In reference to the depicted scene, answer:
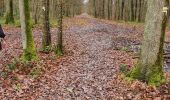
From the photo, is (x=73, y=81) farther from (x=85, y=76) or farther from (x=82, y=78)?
(x=85, y=76)

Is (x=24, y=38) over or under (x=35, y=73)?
over

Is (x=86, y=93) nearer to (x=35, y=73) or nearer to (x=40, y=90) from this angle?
(x=40, y=90)

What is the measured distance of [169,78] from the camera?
12055mm

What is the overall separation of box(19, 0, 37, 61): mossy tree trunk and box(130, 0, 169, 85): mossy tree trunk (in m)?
4.69

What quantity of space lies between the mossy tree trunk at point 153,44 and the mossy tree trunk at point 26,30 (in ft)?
15.4

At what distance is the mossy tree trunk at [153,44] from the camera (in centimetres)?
1091

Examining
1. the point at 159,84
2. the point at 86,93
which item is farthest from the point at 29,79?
the point at 159,84

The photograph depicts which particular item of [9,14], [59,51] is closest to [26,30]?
[59,51]

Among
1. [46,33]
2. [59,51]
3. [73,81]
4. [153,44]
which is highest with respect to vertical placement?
Result: [46,33]

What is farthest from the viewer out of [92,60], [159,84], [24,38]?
[92,60]

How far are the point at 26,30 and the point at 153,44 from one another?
5.14 m

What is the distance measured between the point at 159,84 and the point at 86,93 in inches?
100

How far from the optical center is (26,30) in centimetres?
1323

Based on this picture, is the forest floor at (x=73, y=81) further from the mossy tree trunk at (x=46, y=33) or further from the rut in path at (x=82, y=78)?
the mossy tree trunk at (x=46, y=33)
